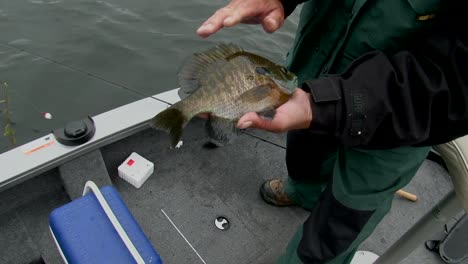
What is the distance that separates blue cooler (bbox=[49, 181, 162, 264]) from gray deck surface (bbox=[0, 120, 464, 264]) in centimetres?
54

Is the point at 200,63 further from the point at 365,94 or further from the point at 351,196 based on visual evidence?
the point at 351,196

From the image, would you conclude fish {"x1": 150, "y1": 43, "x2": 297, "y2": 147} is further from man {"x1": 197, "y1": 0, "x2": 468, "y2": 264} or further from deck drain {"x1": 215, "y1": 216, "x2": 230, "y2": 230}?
deck drain {"x1": 215, "y1": 216, "x2": 230, "y2": 230}

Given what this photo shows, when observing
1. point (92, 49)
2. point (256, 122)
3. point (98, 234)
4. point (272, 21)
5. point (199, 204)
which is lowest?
point (92, 49)

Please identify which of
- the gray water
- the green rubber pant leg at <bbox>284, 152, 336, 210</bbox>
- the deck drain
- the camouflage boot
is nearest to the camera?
the green rubber pant leg at <bbox>284, 152, 336, 210</bbox>

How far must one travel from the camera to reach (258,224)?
2852mm

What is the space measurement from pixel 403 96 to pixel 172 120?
0.99 meters

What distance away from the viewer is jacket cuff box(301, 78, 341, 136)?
4.92 ft

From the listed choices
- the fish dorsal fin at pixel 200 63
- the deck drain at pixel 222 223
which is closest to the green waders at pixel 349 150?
the fish dorsal fin at pixel 200 63

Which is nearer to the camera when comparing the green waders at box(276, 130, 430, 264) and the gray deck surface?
the green waders at box(276, 130, 430, 264)

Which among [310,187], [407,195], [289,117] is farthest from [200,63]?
[407,195]

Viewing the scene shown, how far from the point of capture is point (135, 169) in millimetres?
2863

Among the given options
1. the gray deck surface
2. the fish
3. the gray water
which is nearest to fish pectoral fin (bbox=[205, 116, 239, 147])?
the fish

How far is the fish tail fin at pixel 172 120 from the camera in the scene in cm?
176

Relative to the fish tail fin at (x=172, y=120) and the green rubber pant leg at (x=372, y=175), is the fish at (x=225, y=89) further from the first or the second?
the green rubber pant leg at (x=372, y=175)
